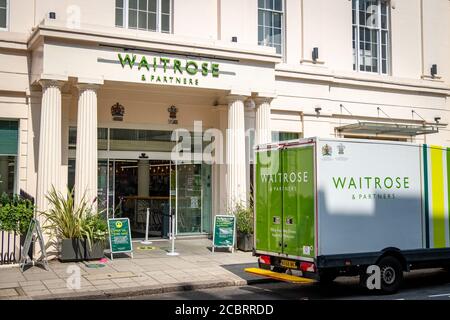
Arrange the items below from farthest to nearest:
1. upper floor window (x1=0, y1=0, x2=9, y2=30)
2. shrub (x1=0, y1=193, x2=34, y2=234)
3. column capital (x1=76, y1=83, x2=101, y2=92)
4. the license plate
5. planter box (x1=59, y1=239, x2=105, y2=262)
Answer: upper floor window (x1=0, y1=0, x2=9, y2=30) → column capital (x1=76, y1=83, x2=101, y2=92) → planter box (x1=59, y1=239, x2=105, y2=262) → shrub (x1=0, y1=193, x2=34, y2=234) → the license plate

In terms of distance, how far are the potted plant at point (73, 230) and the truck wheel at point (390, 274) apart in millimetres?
6866

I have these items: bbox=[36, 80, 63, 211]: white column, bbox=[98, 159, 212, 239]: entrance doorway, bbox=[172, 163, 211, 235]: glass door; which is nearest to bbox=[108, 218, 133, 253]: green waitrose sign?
bbox=[36, 80, 63, 211]: white column

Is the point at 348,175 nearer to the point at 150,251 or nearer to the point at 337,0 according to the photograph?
the point at 150,251

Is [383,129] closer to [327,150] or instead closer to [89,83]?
[327,150]

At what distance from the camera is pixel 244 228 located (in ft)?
51.6

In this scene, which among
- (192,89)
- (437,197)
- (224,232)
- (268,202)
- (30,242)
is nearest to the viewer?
(268,202)

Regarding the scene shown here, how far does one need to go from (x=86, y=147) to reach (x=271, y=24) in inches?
340

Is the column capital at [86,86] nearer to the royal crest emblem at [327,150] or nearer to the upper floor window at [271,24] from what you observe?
the upper floor window at [271,24]

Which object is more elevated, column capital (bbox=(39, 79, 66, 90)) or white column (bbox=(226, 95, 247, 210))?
column capital (bbox=(39, 79, 66, 90))

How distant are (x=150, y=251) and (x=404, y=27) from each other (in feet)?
46.2

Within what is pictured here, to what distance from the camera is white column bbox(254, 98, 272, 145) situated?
55.4 feet

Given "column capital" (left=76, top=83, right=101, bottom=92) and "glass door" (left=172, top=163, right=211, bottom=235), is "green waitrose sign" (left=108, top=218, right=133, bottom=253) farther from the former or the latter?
"glass door" (left=172, top=163, right=211, bottom=235)

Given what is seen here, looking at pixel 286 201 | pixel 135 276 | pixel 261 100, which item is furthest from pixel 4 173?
pixel 286 201
